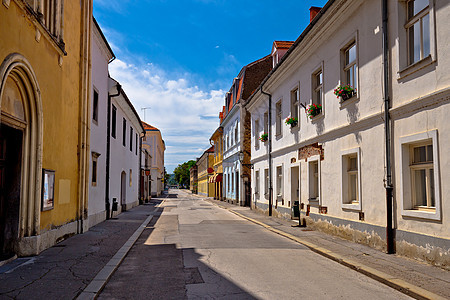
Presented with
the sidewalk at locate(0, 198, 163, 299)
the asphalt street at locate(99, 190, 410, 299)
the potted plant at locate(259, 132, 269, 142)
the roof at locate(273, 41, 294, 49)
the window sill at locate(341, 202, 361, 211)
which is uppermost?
the roof at locate(273, 41, 294, 49)

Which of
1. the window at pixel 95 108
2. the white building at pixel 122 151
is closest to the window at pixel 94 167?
the window at pixel 95 108

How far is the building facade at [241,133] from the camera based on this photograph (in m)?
28.6

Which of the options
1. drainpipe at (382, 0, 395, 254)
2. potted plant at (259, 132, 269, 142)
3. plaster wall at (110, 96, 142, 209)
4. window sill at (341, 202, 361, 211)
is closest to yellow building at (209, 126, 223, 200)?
plaster wall at (110, 96, 142, 209)

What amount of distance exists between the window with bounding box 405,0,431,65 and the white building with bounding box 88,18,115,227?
31.9 ft

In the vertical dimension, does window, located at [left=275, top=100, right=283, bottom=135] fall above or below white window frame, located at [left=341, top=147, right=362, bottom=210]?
above

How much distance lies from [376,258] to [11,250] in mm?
→ 7317

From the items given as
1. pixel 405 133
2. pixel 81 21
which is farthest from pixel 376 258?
pixel 81 21

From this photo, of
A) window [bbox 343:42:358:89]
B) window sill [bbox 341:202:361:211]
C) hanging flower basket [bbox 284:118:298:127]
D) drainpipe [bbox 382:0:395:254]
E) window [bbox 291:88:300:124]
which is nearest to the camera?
drainpipe [bbox 382:0:395:254]

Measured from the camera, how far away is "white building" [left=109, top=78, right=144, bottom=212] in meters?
18.1

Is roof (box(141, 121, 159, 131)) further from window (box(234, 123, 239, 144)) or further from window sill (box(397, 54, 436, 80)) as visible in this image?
window sill (box(397, 54, 436, 80))

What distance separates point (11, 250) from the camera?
7.70 m

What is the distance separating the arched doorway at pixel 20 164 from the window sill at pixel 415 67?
24.8 ft

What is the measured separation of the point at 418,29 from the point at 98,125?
36.3ft

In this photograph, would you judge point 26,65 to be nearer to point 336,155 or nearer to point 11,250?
point 11,250
